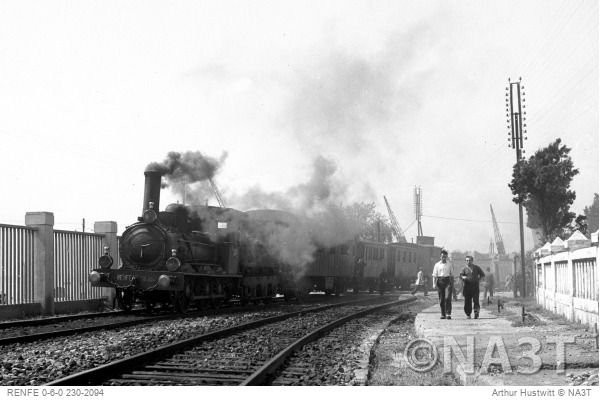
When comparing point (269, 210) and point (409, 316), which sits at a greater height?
point (269, 210)

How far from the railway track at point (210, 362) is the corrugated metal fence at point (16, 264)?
5.87 m

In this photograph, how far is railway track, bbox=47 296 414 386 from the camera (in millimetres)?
6625

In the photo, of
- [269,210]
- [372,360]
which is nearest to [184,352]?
[372,360]

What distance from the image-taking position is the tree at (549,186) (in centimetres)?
2306

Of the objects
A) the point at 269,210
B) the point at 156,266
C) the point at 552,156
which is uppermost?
the point at 552,156

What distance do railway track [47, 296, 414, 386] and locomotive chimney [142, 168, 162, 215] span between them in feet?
15.7

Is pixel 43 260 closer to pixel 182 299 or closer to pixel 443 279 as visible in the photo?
pixel 182 299

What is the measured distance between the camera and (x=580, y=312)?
11281 mm

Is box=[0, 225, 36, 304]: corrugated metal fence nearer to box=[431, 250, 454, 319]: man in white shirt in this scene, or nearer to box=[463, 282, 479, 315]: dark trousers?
box=[431, 250, 454, 319]: man in white shirt

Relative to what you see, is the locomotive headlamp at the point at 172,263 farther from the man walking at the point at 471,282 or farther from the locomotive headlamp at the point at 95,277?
the man walking at the point at 471,282

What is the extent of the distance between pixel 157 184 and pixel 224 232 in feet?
8.75

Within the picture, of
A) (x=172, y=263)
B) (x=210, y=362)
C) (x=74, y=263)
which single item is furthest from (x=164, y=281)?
(x=210, y=362)

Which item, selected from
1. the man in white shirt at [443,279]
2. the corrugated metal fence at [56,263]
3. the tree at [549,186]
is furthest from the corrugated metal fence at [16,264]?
the tree at [549,186]

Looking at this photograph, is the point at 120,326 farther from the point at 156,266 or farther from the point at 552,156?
the point at 552,156
